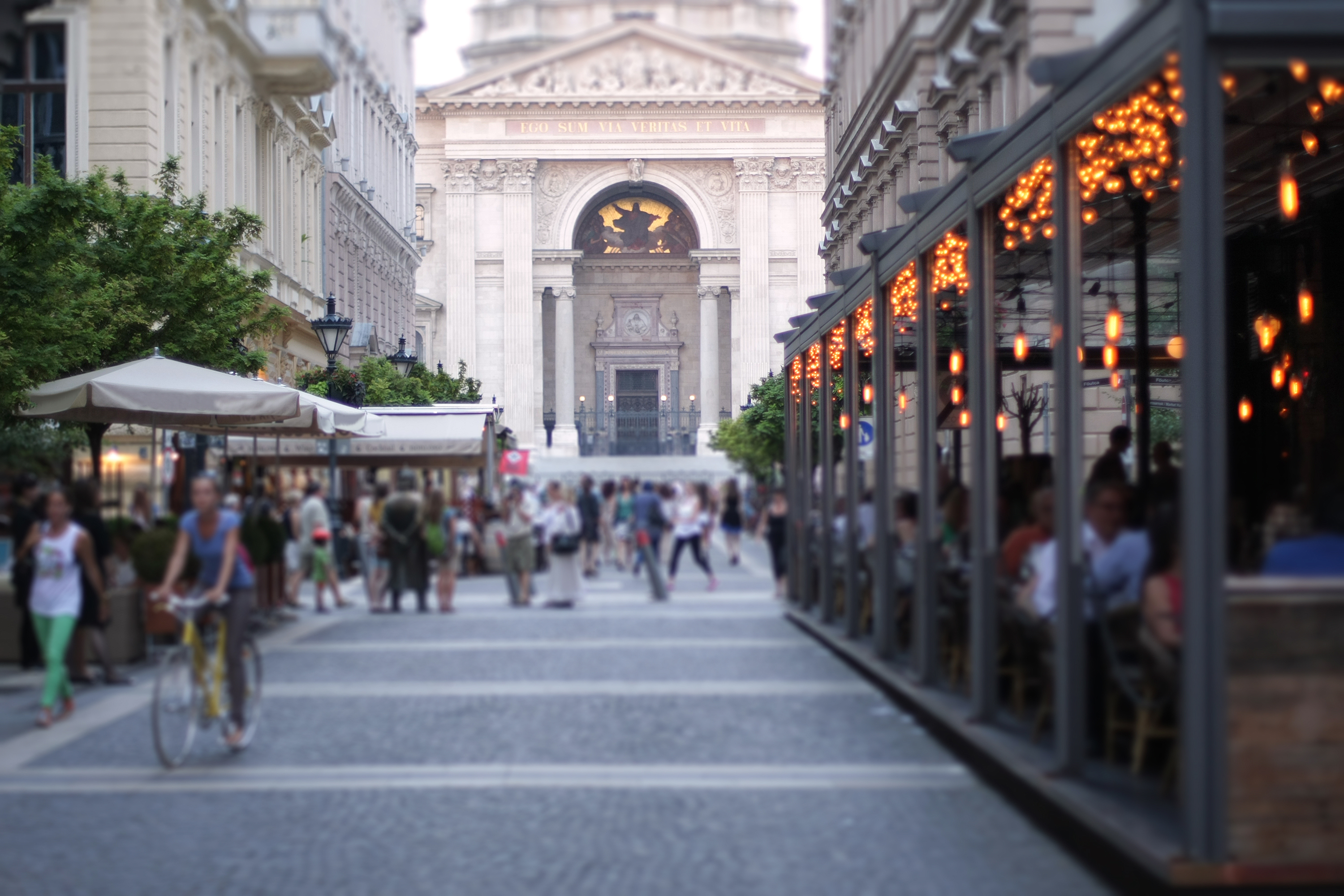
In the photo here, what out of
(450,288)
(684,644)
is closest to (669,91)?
(450,288)

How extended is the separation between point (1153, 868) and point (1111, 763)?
155cm

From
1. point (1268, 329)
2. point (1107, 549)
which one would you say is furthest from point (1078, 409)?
point (1268, 329)

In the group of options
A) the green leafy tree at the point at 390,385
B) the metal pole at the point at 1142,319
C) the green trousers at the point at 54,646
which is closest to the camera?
the green trousers at the point at 54,646

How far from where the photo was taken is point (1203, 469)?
6094 mm

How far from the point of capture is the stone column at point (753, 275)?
246 ft

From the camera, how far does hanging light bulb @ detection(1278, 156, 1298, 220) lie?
10.6 meters

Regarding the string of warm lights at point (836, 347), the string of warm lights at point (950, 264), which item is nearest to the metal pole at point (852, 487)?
the string of warm lights at point (836, 347)

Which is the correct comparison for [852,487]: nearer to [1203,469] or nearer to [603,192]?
[1203,469]

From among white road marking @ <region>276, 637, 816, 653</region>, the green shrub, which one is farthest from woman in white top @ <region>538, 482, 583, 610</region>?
the green shrub

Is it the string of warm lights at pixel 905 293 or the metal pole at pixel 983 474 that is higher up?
the string of warm lights at pixel 905 293

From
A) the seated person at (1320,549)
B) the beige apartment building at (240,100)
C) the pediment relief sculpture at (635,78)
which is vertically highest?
the pediment relief sculpture at (635,78)

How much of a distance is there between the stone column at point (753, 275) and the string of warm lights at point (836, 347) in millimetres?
56930

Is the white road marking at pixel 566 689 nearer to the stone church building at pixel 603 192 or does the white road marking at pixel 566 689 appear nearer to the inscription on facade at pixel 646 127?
the stone church building at pixel 603 192

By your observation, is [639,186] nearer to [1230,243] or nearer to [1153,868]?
[1230,243]
